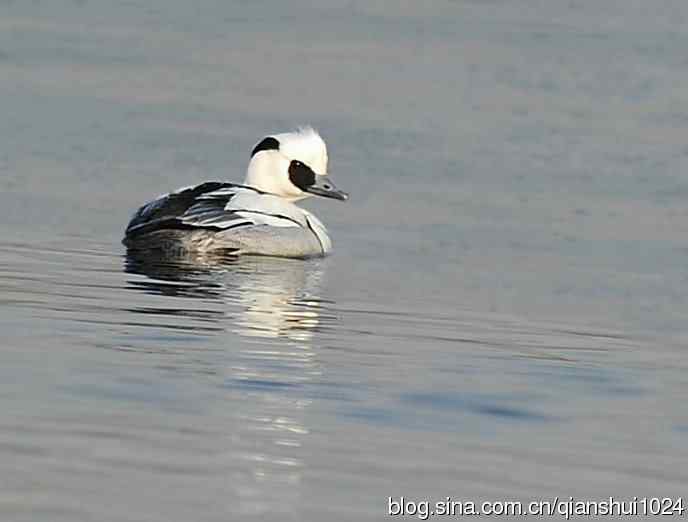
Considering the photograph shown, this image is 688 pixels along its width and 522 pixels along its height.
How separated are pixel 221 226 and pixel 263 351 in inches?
175

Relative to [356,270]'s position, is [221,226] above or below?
above

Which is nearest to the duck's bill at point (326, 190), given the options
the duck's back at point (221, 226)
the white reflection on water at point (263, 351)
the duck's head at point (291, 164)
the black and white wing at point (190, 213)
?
the duck's head at point (291, 164)

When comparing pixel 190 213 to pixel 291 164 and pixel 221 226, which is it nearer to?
pixel 221 226

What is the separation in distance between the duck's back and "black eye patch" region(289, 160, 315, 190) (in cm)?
71

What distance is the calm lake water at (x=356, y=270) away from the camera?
6.25m

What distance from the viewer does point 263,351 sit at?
8.38 meters

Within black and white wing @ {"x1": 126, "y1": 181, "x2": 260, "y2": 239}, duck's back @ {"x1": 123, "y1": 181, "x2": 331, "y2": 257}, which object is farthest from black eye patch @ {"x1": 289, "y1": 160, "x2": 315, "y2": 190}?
black and white wing @ {"x1": 126, "y1": 181, "x2": 260, "y2": 239}

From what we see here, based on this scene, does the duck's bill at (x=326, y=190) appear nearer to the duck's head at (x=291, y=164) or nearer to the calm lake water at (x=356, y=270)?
the duck's head at (x=291, y=164)

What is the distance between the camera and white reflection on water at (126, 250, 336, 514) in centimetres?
604

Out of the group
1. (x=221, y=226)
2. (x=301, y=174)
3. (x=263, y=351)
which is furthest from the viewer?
(x=301, y=174)

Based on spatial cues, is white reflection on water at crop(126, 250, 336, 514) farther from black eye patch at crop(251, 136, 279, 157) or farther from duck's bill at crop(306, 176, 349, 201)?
black eye patch at crop(251, 136, 279, 157)

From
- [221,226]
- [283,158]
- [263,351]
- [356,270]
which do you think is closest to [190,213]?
[221,226]

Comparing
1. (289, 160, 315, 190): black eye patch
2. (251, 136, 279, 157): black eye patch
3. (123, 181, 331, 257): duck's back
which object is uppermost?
(251, 136, 279, 157): black eye patch

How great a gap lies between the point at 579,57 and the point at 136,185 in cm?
649
